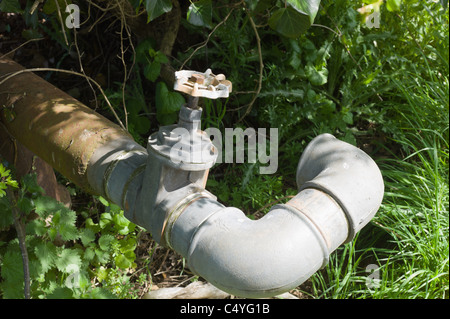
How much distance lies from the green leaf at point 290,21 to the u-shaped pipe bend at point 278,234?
51 centimetres

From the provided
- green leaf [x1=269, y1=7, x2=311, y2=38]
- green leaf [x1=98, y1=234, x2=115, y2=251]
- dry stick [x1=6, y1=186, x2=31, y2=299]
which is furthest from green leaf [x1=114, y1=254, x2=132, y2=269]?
green leaf [x1=269, y1=7, x2=311, y2=38]

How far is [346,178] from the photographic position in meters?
1.54

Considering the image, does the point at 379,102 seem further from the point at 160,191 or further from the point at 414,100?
the point at 160,191

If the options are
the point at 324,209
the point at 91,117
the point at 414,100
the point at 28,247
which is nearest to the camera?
the point at 324,209

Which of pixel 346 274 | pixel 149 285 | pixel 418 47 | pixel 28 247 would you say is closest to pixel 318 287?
pixel 346 274

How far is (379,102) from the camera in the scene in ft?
10.3

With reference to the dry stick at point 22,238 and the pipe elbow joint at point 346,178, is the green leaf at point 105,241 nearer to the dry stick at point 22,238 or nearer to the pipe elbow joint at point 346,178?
the dry stick at point 22,238

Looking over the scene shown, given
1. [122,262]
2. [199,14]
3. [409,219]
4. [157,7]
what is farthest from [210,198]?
[409,219]

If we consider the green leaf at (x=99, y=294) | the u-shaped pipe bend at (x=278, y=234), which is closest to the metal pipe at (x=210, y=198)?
the u-shaped pipe bend at (x=278, y=234)

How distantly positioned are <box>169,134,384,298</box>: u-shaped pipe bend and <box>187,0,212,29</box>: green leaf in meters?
0.73

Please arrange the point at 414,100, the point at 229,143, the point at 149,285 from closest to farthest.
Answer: the point at 149,285
the point at 229,143
the point at 414,100

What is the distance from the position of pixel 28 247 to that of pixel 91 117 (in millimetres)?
548

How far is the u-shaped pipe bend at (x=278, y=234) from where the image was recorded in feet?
4.46

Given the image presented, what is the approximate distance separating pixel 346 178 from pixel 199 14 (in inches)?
32.3
